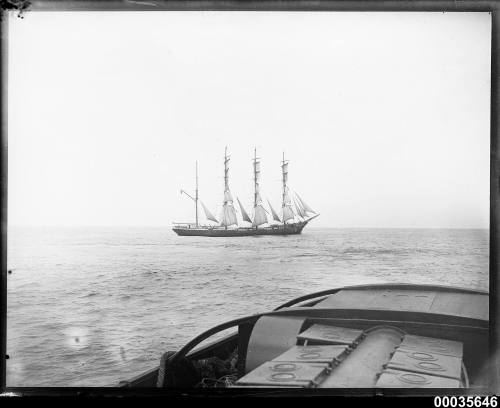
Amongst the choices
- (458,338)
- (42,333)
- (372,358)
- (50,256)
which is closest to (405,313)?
(458,338)

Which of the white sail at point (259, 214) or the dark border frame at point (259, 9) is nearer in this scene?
the dark border frame at point (259, 9)

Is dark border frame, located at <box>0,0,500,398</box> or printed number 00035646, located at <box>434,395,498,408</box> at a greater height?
dark border frame, located at <box>0,0,500,398</box>

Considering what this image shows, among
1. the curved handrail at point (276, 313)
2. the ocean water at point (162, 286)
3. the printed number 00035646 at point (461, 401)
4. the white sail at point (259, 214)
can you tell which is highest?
the white sail at point (259, 214)

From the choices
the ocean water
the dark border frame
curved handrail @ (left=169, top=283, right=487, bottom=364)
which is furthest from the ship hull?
the dark border frame

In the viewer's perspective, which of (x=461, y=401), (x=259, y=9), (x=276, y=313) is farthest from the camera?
(x=276, y=313)

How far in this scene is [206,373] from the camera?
2.94 meters

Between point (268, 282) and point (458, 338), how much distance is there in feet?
30.7

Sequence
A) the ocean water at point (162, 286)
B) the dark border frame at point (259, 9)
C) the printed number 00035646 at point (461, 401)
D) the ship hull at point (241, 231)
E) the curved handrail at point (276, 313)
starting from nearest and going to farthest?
the printed number 00035646 at point (461, 401) → the dark border frame at point (259, 9) → the curved handrail at point (276, 313) → the ocean water at point (162, 286) → the ship hull at point (241, 231)

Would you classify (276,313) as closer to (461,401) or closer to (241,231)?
(461,401)

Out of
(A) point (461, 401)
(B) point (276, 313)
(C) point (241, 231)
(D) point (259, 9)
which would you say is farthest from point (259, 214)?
(C) point (241, 231)

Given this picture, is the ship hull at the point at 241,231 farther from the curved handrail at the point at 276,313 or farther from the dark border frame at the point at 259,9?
the dark border frame at the point at 259,9

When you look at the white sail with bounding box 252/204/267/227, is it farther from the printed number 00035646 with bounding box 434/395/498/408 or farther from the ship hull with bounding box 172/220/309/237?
the printed number 00035646 with bounding box 434/395/498/408

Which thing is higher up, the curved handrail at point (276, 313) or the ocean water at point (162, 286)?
the curved handrail at point (276, 313)

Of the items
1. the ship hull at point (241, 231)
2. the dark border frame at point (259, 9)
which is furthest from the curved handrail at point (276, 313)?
the ship hull at point (241, 231)
